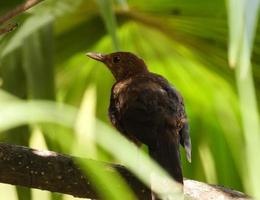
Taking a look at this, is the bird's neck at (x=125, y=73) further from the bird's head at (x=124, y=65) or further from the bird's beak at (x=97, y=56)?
the bird's beak at (x=97, y=56)

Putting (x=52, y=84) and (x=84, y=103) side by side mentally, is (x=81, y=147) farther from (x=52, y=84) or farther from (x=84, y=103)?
(x=84, y=103)

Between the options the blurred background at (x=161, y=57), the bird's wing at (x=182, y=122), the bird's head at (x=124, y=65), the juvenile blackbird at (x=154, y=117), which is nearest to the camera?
the juvenile blackbird at (x=154, y=117)

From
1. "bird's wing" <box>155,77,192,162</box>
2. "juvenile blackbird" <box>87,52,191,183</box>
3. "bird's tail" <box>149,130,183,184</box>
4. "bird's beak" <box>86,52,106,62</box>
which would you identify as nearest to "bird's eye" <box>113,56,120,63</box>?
"bird's beak" <box>86,52,106,62</box>

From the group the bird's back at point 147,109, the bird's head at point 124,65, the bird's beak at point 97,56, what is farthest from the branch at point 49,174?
the bird's head at point 124,65

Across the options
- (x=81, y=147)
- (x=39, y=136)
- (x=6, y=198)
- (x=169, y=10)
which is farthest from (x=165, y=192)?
(x=169, y=10)

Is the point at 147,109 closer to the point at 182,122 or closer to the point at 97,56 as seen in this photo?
the point at 182,122

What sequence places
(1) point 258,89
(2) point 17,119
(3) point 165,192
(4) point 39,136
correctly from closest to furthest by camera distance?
(2) point 17,119 < (3) point 165,192 < (4) point 39,136 < (1) point 258,89

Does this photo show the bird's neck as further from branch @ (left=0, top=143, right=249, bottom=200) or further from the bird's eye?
branch @ (left=0, top=143, right=249, bottom=200)
